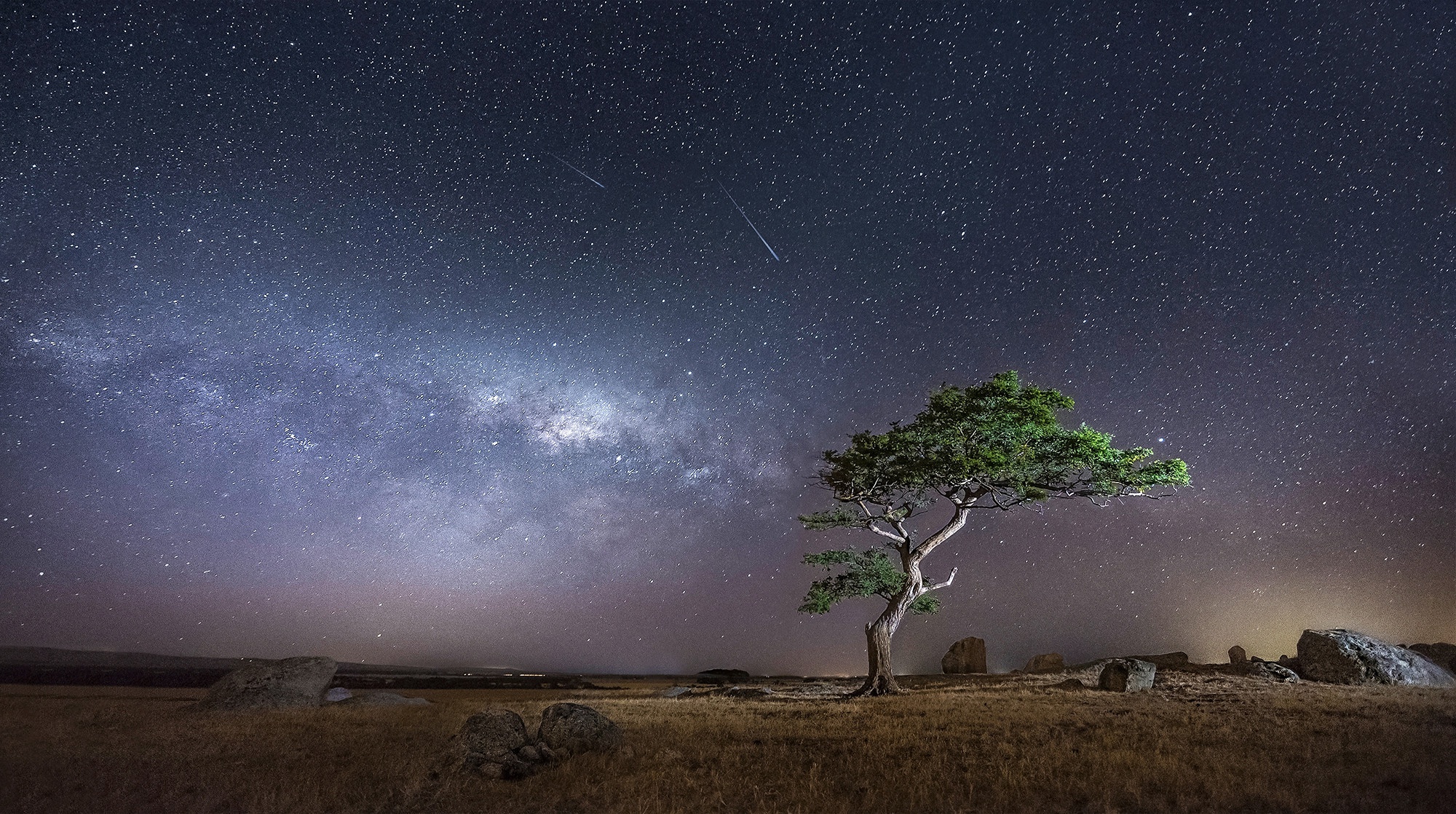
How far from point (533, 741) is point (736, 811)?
18.5 feet

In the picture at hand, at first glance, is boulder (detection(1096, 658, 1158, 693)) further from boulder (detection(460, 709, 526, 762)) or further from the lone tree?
boulder (detection(460, 709, 526, 762))

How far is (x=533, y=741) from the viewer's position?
1277 centimetres

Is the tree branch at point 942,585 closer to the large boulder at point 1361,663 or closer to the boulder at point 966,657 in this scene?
the large boulder at point 1361,663

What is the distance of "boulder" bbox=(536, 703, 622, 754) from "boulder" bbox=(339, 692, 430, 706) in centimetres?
1881

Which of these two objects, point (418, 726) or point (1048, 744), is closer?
point (1048, 744)

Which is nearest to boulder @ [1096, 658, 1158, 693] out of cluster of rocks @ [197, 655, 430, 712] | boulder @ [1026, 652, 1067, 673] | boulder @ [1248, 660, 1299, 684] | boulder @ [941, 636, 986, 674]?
boulder @ [1248, 660, 1299, 684]

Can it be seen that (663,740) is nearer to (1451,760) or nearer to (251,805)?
(251,805)

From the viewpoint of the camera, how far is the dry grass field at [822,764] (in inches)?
358

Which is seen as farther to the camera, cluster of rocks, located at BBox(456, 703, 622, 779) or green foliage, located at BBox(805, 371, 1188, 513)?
green foliage, located at BBox(805, 371, 1188, 513)

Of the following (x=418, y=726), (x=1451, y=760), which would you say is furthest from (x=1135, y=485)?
(x=418, y=726)

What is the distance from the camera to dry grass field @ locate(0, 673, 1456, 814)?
9.09 metres

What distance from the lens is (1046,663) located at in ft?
195

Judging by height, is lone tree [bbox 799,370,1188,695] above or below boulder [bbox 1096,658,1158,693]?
above

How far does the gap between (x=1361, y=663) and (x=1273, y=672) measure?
9.77 feet
